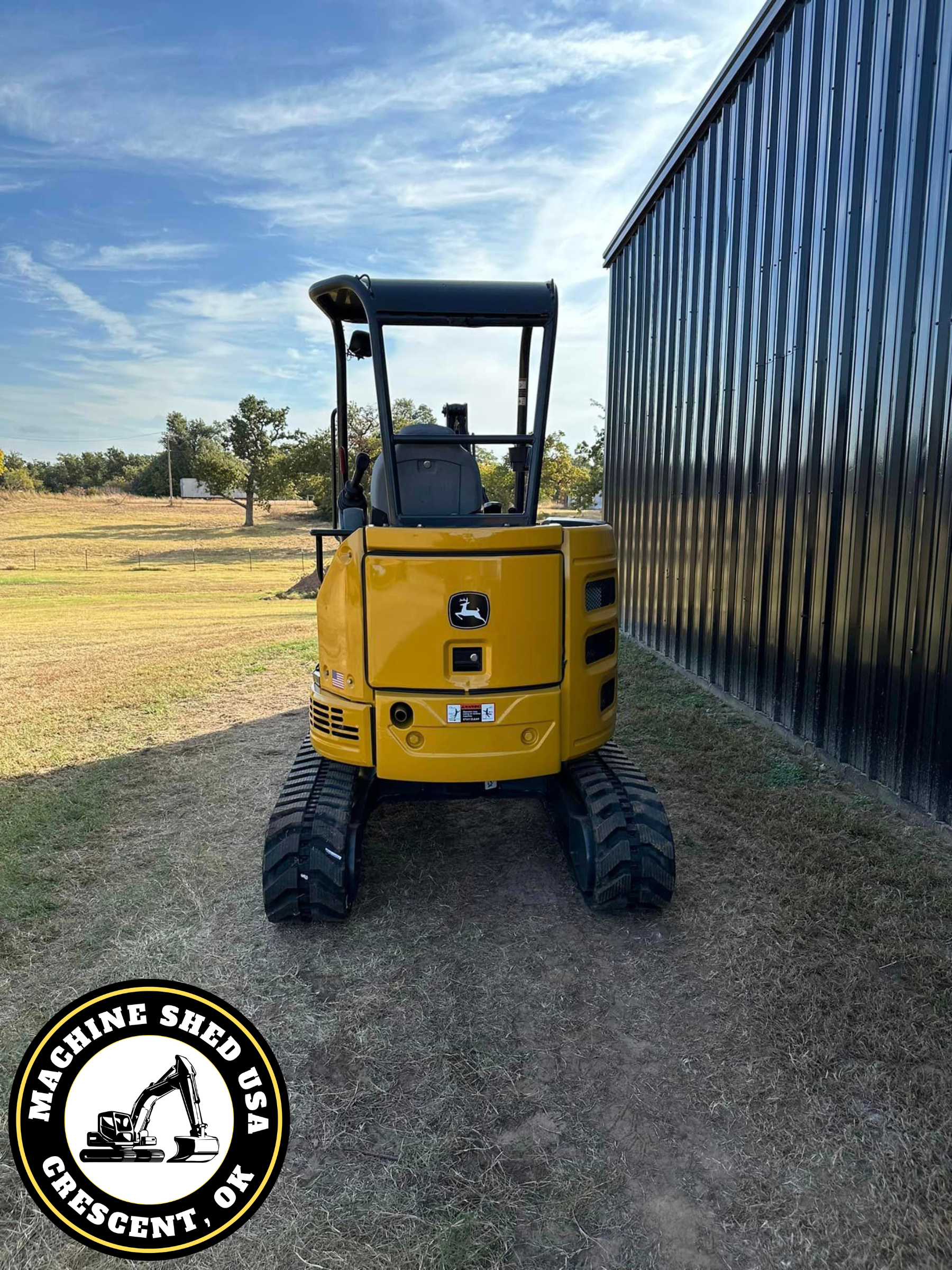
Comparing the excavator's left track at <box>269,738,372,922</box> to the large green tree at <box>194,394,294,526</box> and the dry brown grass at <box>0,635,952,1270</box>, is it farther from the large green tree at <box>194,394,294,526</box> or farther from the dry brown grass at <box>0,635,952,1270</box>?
the large green tree at <box>194,394,294,526</box>

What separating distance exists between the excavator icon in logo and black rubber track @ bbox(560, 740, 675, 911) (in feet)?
7.19

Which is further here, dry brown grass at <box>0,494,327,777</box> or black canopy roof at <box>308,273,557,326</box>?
dry brown grass at <box>0,494,327,777</box>

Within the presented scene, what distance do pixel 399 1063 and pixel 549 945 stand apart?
1.06m

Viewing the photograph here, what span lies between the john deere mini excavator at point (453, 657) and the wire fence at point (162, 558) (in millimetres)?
21462

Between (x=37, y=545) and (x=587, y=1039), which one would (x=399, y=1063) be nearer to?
(x=587, y=1039)

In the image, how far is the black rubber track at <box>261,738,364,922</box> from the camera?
398cm

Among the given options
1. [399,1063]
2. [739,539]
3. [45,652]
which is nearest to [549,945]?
[399,1063]

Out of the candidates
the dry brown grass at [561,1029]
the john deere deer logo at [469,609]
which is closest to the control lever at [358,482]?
the john deere deer logo at [469,609]

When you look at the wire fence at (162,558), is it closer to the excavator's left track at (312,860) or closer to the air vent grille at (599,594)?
the air vent grille at (599,594)

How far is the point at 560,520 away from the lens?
4.72m

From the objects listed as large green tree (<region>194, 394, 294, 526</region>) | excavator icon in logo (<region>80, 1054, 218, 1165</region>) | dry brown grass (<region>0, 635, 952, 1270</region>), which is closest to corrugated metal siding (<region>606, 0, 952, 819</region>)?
dry brown grass (<region>0, 635, 952, 1270</region>)

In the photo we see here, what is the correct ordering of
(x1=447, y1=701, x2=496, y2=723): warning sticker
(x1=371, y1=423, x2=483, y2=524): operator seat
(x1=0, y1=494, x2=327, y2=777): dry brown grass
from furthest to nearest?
(x1=0, y1=494, x2=327, y2=777): dry brown grass → (x1=371, y1=423, x2=483, y2=524): operator seat → (x1=447, y1=701, x2=496, y2=723): warning sticker

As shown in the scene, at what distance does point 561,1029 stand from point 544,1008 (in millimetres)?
147

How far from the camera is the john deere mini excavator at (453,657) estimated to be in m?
3.86
